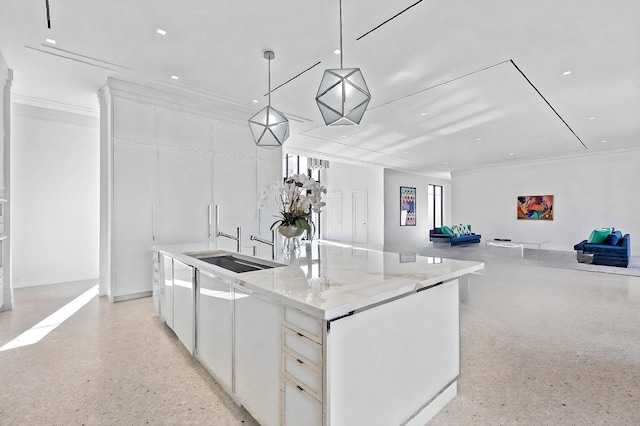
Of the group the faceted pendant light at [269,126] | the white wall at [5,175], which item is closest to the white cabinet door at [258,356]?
the faceted pendant light at [269,126]

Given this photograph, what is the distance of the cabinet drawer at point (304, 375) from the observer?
1226 mm

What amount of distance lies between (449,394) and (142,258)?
4.27m

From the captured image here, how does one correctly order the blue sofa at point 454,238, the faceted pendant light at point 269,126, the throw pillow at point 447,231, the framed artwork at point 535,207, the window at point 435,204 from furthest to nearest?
the window at point 435,204 → the throw pillow at point 447,231 → the blue sofa at point 454,238 → the framed artwork at point 535,207 → the faceted pendant light at point 269,126

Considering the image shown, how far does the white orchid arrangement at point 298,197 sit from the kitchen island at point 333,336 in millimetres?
365

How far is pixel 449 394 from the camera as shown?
1953mm

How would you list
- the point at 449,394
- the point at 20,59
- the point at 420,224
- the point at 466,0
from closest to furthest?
the point at 449,394 < the point at 466,0 < the point at 20,59 < the point at 420,224

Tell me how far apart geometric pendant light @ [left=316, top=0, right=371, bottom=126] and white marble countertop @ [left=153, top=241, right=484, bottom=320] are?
45.9 inches

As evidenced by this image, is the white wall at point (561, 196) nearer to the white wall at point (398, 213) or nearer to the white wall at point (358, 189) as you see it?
the white wall at point (398, 213)

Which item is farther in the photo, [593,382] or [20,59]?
[20,59]

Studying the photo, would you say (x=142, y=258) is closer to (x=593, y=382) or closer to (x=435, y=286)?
(x=435, y=286)

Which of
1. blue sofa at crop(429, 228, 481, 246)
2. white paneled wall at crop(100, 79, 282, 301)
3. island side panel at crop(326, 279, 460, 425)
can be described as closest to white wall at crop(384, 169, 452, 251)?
blue sofa at crop(429, 228, 481, 246)

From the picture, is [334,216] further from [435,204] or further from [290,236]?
[290,236]

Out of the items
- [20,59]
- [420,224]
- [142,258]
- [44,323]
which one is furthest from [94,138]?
[420,224]

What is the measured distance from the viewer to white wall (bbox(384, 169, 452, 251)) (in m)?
12.0
